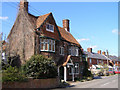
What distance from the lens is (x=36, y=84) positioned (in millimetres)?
17641

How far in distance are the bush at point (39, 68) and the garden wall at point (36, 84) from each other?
23.8 inches

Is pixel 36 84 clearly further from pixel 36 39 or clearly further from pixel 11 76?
pixel 36 39

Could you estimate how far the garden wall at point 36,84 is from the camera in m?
15.0

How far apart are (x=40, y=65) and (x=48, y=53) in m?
5.35

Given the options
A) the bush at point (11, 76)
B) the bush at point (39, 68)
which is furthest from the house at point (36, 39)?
the bush at point (11, 76)

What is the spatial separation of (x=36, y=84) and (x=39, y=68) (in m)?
2.13

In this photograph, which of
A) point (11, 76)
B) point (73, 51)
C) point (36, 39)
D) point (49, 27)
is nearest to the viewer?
point (11, 76)

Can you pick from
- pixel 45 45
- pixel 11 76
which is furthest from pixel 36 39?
pixel 11 76

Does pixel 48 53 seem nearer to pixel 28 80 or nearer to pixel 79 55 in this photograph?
pixel 28 80

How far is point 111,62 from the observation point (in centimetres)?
7212

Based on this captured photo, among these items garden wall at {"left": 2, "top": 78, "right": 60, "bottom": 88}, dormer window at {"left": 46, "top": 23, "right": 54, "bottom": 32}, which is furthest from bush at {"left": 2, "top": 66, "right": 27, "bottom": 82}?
dormer window at {"left": 46, "top": 23, "right": 54, "bottom": 32}

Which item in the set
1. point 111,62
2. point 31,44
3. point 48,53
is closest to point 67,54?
point 48,53

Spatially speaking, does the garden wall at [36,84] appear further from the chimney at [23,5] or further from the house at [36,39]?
the chimney at [23,5]

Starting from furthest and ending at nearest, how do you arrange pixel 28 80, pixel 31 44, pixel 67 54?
pixel 67 54, pixel 31 44, pixel 28 80
